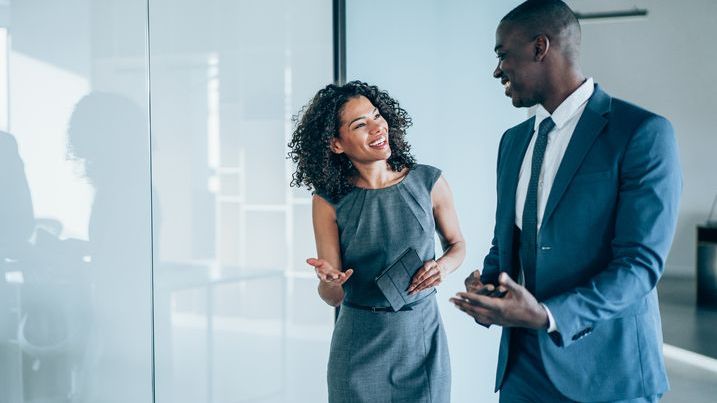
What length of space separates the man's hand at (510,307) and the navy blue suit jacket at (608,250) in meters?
0.04

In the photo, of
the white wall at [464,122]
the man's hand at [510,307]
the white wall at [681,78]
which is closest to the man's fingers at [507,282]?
the man's hand at [510,307]

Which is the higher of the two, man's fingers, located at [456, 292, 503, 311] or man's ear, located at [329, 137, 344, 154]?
man's ear, located at [329, 137, 344, 154]

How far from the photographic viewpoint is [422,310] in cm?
213

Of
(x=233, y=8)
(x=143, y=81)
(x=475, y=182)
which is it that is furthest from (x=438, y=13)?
(x=143, y=81)

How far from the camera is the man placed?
1439 millimetres

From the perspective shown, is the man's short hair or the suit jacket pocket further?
the man's short hair

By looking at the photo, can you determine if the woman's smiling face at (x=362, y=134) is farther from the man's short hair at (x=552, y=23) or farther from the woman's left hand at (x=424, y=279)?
the man's short hair at (x=552, y=23)

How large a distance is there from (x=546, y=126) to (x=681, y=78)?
376 inches

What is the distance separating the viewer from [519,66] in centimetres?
166

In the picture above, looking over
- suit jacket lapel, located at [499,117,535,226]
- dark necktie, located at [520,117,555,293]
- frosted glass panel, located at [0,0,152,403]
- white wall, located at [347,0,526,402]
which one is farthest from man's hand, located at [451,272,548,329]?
white wall, located at [347,0,526,402]

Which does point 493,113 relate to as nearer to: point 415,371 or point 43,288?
point 415,371

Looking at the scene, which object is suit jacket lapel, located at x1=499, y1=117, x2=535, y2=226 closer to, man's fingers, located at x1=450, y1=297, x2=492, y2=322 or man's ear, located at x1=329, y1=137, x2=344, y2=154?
man's fingers, located at x1=450, y1=297, x2=492, y2=322

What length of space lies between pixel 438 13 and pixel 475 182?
95 centimetres

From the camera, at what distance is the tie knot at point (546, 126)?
5.55 feet
